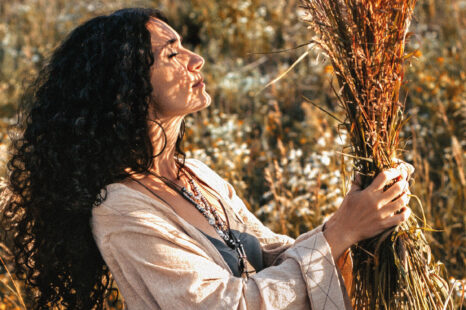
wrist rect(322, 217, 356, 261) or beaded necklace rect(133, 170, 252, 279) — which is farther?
beaded necklace rect(133, 170, 252, 279)

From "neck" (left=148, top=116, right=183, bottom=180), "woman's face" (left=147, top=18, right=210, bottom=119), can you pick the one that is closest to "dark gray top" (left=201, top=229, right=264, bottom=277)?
"neck" (left=148, top=116, right=183, bottom=180)

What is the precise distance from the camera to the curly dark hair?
1.54 metres

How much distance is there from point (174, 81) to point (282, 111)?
3.01m

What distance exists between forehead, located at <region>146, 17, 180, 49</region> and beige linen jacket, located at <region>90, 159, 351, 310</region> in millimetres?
468

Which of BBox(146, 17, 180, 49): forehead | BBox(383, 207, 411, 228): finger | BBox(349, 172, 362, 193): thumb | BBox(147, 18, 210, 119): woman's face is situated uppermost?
BBox(146, 17, 180, 49): forehead

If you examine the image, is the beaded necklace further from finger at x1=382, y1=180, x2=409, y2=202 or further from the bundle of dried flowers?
finger at x1=382, y1=180, x2=409, y2=202

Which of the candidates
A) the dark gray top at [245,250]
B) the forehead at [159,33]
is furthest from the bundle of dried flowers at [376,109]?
the forehead at [159,33]

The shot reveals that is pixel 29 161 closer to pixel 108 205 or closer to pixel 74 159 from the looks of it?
pixel 74 159

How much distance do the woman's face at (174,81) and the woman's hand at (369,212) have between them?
1.71 feet

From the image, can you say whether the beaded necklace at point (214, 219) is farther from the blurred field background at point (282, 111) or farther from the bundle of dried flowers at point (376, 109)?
the blurred field background at point (282, 111)

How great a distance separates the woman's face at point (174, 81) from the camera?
1.59 meters

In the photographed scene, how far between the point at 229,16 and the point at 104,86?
4.11 metres

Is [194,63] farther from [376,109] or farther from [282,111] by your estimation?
[282,111]

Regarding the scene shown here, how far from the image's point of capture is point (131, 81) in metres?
1.56
